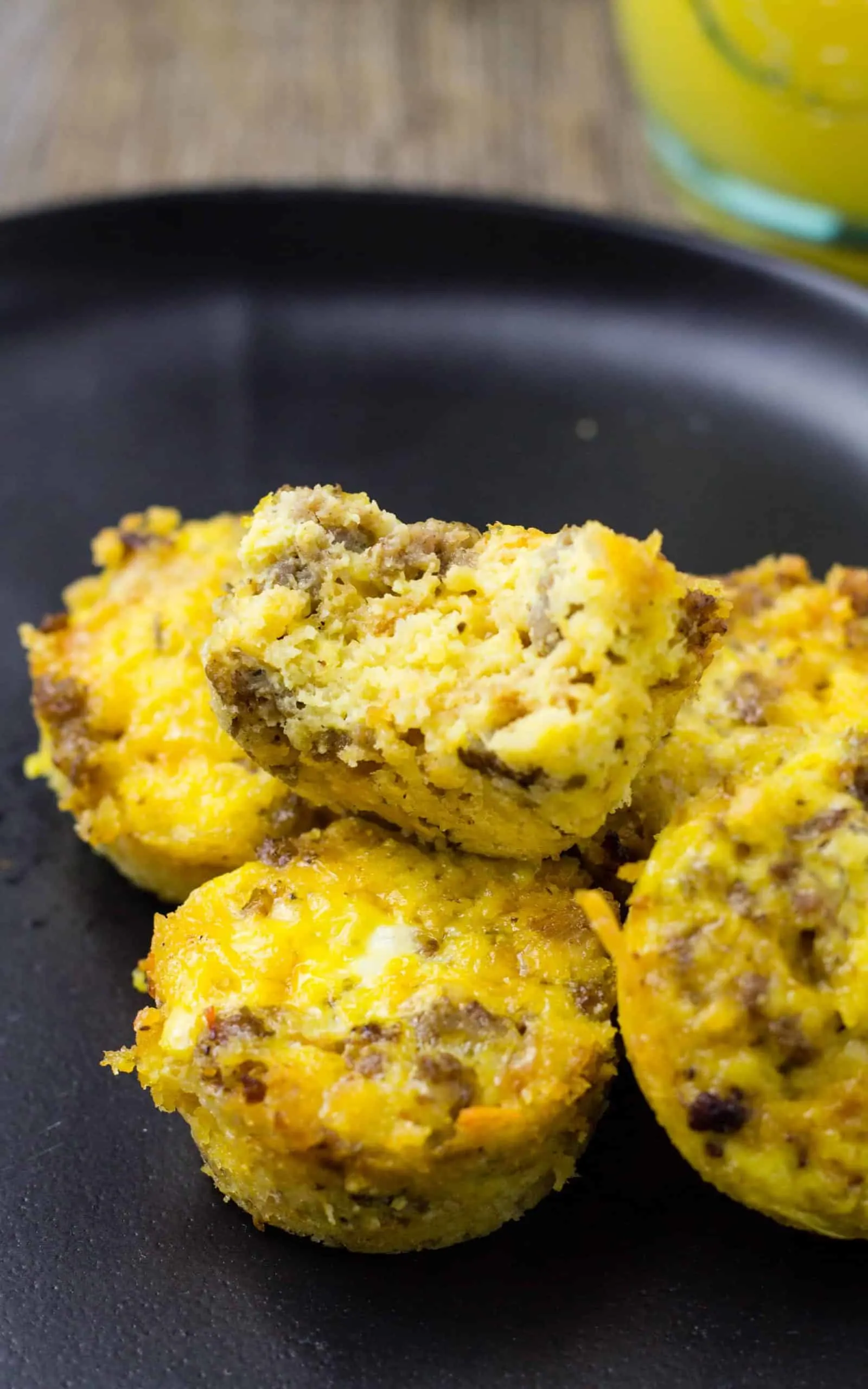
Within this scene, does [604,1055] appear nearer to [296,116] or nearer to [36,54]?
[296,116]

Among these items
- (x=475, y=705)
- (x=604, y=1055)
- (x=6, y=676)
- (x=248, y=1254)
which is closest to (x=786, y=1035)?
(x=604, y=1055)

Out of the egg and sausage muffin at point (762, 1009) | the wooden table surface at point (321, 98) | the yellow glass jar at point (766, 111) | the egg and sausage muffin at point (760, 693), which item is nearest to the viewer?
the egg and sausage muffin at point (762, 1009)

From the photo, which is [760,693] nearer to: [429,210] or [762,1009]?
[762,1009]

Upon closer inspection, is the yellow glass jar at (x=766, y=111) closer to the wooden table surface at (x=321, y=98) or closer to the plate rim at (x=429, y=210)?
the wooden table surface at (x=321, y=98)

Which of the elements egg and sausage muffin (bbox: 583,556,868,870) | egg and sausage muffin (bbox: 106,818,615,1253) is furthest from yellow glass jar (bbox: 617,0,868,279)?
egg and sausage muffin (bbox: 106,818,615,1253)

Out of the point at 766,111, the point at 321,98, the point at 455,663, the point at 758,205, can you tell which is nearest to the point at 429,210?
the point at 766,111

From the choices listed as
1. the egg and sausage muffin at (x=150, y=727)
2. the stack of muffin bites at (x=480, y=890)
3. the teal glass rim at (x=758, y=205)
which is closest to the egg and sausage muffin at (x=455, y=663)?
the stack of muffin bites at (x=480, y=890)

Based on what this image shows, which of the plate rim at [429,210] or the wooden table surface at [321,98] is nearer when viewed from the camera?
the plate rim at [429,210]

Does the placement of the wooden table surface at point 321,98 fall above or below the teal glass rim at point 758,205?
below
